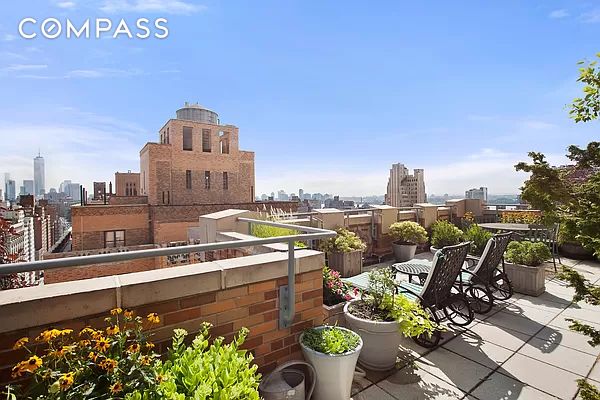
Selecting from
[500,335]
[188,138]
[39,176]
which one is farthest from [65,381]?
[39,176]

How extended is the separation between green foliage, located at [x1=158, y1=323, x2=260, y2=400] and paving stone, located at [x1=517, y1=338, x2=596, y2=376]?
3.44 m

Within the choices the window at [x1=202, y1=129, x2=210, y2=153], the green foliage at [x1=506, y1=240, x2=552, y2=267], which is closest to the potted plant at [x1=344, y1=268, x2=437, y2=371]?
the green foliage at [x1=506, y1=240, x2=552, y2=267]

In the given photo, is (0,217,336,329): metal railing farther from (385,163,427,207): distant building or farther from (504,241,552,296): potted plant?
(385,163,427,207): distant building

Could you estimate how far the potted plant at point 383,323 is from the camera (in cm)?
277

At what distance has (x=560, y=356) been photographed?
3133 millimetres

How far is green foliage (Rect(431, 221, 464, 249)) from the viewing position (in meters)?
7.42

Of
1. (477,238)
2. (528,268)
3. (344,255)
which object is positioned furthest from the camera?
(477,238)

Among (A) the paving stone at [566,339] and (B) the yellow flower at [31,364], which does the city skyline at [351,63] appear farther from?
(B) the yellow flower at [31,364]

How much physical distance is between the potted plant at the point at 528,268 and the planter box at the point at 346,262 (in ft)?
9.19

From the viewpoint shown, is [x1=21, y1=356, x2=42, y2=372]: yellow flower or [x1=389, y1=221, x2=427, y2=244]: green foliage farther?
[x1=389, y1=221, x2=427, y2=244]: green foliage

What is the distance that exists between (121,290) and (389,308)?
2.43m

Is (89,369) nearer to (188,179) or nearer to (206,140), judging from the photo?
(188,179)

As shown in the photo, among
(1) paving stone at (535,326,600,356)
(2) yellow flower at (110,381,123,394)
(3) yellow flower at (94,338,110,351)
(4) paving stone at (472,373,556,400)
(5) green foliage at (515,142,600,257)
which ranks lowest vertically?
(1) paving stone at (535,326,600,356)

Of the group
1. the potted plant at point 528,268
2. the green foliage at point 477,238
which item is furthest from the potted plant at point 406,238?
the potted plant at point 528,268
